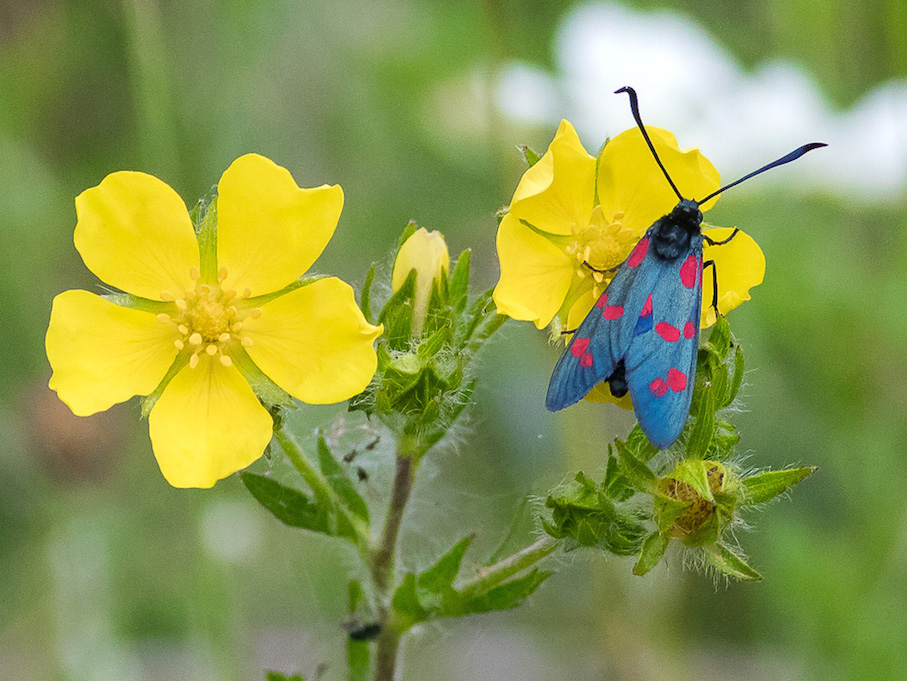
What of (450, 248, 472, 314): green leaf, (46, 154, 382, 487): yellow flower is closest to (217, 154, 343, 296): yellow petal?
(46, 154, 382, 487): yellow flower

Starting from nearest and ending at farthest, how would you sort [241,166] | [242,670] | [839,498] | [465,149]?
[241,166] < [242,670] < [839,498] < [465,149]

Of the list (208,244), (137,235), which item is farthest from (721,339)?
(137,235)

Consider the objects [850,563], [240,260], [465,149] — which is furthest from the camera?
[465,149]

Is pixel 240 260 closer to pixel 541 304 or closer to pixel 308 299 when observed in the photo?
pixel 308 299

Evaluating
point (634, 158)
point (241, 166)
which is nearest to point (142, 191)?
point (241, 166)

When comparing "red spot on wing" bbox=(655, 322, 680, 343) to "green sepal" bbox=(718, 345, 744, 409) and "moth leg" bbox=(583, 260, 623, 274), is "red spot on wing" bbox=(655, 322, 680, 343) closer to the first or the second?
"green sepal" bbox=(718, 345, 744, 409)

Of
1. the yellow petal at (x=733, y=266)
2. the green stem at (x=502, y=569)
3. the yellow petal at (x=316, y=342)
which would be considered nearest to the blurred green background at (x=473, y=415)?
the green stem at (x=502, y=569)
